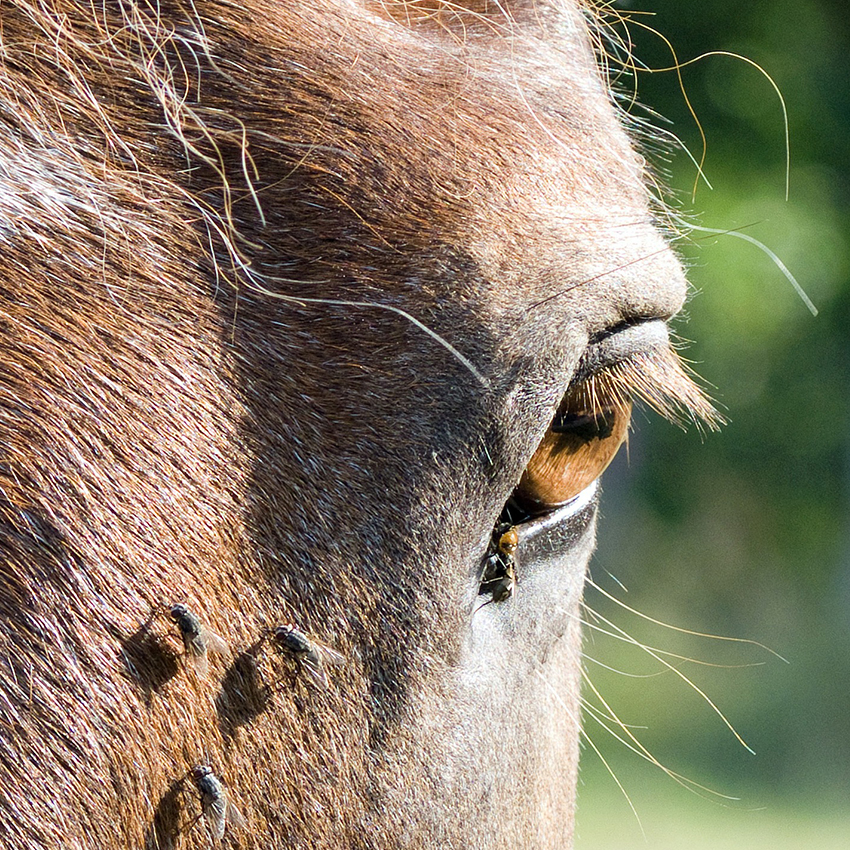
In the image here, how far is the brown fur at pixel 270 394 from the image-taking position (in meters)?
1.25

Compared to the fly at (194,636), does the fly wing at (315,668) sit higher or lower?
lower

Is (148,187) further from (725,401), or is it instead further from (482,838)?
(725,401)

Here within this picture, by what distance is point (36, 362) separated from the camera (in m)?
1.27

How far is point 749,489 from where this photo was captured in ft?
49.2

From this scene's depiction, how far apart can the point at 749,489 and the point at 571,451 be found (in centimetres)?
1379

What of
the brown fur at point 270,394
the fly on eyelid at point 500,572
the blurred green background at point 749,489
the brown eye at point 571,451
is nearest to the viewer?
the brown fur at point 270,394

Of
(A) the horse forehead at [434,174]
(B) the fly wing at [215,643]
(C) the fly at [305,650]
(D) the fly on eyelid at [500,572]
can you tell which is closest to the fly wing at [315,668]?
(C) the fly at [305,650]

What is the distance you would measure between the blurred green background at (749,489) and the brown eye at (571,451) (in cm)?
847

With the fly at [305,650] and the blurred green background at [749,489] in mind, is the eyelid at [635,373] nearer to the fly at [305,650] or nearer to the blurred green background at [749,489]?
the fly at [305,650]

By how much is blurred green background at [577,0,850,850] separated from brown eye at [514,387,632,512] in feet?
27.8

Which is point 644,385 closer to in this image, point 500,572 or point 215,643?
point 500,572

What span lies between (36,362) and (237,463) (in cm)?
26

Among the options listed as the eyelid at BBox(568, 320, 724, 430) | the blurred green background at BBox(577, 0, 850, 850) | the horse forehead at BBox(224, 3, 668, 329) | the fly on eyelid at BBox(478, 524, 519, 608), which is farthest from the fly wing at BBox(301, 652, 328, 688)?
the blurred green background at BBox(577, 0, 850, 850)

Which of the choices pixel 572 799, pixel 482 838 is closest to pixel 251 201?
pixel 482 838
